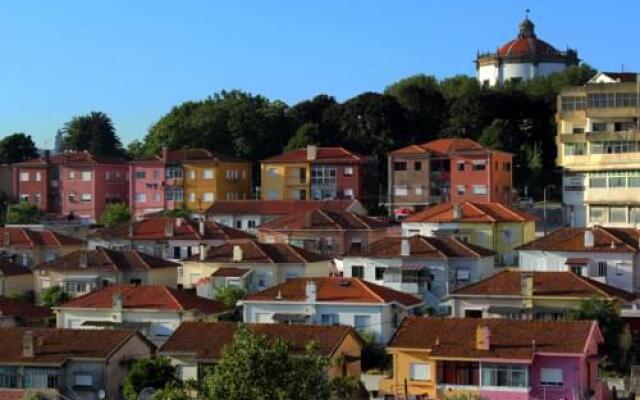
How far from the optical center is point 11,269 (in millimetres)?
55500

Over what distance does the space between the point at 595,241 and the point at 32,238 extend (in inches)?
1057

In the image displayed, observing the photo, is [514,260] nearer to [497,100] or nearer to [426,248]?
[426,248]

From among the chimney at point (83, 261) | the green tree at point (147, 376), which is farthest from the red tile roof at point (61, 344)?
the chimney at point (83, 261)

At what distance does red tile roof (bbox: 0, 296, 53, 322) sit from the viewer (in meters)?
45.3

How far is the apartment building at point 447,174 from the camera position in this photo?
69.6 m

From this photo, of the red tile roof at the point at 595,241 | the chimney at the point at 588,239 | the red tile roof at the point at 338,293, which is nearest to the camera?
the red tile roof at the point at 338,293

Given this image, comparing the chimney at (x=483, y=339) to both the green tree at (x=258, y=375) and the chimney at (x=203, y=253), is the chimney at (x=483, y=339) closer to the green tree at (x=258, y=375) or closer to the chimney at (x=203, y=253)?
the green tree at (x=258, y=375)

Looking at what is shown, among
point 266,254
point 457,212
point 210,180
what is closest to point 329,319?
point 266,254

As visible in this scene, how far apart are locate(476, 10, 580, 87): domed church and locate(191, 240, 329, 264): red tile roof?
4327 cm

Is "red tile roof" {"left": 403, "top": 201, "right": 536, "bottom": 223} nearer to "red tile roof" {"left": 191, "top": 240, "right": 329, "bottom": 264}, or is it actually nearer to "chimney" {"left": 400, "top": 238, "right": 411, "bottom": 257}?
"red tile roof" {"left": 191, "top": 240, "right": 329, "bottom": 264}

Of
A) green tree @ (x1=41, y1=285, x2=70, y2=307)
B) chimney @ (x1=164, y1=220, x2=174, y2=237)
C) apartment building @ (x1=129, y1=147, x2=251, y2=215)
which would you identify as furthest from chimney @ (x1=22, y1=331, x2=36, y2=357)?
apartment building @ (x1=129, y1=147, x2=251, y2=215)

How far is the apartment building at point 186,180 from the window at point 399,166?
423 inches

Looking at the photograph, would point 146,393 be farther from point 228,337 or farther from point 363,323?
point 363,323

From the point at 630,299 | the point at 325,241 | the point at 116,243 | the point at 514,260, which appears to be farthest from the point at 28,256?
the point at 630,299
